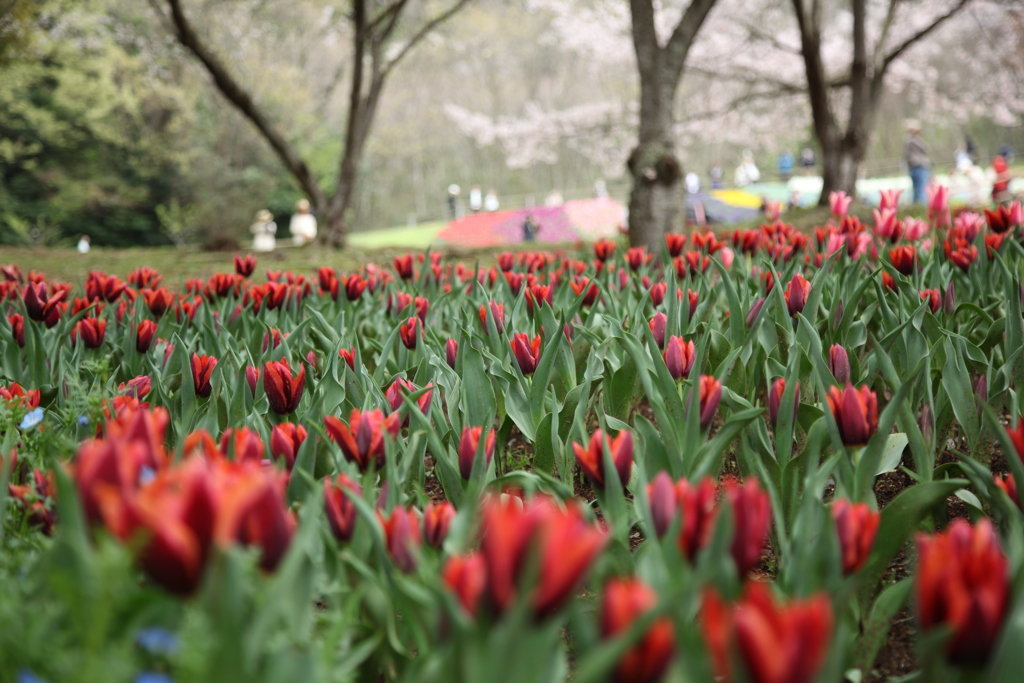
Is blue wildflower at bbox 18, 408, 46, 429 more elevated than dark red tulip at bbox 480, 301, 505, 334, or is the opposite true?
dark red tulip at bbox 480, 301, 505, 334

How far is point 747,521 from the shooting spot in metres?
0.80

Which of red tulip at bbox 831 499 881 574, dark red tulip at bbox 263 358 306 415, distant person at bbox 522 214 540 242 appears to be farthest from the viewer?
distant person at bbox 522 214 540 242

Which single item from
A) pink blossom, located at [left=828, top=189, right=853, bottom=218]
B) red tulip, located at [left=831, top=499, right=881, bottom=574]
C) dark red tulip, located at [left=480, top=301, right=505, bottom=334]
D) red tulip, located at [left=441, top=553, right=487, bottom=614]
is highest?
pink blossom, located at [left=828, top=189, right=853, bottom=218]

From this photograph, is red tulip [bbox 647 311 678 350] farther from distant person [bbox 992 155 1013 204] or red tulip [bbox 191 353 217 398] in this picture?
distant person [bbox 992 155 1013 204]

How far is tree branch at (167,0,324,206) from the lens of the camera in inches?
372

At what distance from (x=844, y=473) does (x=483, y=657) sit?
0.78 m

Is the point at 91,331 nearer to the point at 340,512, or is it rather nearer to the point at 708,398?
the point at 340,512

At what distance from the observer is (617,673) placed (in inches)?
27.5

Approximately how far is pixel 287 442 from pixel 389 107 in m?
32.7

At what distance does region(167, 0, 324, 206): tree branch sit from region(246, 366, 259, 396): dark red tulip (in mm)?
8904

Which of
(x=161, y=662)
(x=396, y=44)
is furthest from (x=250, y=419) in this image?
(x=396, y=44)

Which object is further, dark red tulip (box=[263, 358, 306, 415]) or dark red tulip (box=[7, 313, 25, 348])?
dark red tulip (box=[7, 313, 25, 348])

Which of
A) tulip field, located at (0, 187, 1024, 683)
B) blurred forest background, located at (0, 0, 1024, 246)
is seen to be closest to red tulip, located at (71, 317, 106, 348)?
tulip field, located at (0, 187, 1024, 683)

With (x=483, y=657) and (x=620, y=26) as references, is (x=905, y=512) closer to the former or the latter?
(x=483, y=657)
